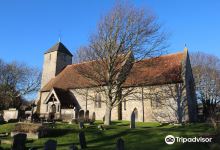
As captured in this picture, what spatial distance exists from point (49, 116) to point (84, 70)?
32.3 feet

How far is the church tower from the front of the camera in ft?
158

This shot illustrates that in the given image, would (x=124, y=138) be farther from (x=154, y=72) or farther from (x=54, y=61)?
(x=54, y=61)

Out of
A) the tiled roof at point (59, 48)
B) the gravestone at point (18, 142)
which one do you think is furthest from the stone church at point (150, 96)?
the gravestone at point (18, 142)

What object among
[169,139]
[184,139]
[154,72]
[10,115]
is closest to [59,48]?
[10,115]

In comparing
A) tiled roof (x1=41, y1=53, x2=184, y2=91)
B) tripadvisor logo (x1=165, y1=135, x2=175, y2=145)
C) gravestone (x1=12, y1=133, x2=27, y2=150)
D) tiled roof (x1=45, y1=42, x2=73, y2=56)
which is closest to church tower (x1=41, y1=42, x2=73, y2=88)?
tiled roof (x1=45, y1=42, x2=73, y2=56)

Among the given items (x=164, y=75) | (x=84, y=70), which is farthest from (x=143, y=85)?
(x=84, y=70)

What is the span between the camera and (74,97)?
134 feet

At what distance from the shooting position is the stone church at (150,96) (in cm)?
3081

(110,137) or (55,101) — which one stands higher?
(55,101)

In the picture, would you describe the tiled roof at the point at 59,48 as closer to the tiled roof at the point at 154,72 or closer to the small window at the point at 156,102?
the tiled roof at the point at 154,72

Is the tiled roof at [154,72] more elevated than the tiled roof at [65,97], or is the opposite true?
the tiled roof at [154,72]

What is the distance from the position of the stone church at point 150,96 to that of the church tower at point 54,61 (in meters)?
7.20

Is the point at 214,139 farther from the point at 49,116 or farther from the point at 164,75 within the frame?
the point at 49,116

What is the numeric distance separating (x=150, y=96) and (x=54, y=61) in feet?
76.9
